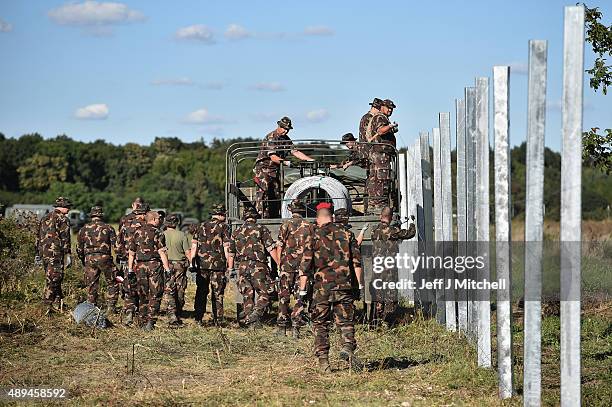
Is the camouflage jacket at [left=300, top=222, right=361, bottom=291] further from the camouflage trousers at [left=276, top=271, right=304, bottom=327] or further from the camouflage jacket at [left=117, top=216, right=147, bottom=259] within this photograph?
the camouflage jacket at [left=117, top=216, right=147, bottom=259]

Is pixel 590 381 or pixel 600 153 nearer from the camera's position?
pixel 590 381

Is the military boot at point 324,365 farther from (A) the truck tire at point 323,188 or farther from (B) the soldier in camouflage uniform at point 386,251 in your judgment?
(A) the truck tire at point 323,188

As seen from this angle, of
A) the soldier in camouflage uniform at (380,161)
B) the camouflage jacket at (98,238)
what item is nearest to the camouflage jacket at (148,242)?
the camouflage jacket at (98,238)

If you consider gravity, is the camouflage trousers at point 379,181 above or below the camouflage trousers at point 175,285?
above

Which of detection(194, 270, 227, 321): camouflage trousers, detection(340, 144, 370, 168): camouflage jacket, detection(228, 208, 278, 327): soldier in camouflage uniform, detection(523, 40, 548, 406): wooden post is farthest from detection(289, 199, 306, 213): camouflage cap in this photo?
detection(523, 40, 548, 406): wooden post

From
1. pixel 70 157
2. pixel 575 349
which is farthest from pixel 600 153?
pixel 70 157

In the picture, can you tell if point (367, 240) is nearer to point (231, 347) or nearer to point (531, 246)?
point (231, 347)

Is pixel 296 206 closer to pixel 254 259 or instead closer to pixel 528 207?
pixel 254 259

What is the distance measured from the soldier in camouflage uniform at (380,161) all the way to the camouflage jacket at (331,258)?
18.6 ft

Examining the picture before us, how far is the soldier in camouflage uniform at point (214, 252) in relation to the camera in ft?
58.1

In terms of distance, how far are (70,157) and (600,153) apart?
3493 inches

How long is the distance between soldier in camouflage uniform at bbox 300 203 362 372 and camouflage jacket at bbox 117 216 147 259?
5.10 metres

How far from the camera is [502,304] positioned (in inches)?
430

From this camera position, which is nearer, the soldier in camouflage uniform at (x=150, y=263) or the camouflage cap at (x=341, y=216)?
the camouflage cap at (x=341, y=216)
